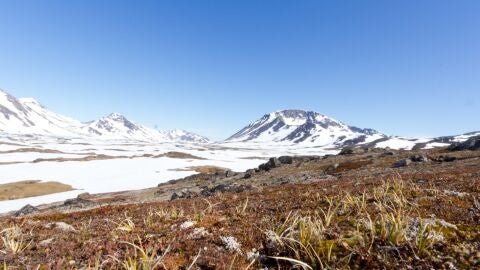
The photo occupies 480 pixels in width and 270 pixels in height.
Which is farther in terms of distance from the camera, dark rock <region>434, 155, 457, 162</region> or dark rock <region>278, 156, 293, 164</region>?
dark rock <region>278, 156, 293, 164</region>

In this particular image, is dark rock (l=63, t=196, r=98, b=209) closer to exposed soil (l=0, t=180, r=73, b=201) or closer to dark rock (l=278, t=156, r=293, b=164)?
exposed soil (l=0, t=180, r=73, b=201)

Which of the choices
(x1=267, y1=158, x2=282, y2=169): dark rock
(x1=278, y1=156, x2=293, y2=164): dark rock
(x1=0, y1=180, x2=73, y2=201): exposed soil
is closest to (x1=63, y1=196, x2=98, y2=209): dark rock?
(x1=0, y1=180, x2=73, y2=201): exposed soil

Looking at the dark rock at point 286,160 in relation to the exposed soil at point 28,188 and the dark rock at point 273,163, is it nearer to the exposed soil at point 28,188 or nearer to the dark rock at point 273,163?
the dark rock at point 273,163

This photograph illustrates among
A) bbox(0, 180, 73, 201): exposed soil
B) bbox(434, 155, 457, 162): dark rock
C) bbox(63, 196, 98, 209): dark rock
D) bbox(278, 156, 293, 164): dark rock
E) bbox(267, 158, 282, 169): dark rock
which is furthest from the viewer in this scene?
bbox(278, 156, 293, 164): dark rock

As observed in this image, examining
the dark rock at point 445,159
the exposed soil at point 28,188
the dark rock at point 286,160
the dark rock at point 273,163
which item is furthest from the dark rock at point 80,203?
the dark rock at point 445,159

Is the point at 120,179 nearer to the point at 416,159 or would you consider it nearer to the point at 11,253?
the point at 416,159

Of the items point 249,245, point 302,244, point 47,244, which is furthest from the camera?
point 47,244

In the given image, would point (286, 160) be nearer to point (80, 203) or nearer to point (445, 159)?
point (445, 159)

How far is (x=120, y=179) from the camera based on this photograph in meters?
94.6

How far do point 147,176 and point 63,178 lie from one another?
22.0 meters

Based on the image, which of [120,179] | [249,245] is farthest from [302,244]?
[120,179]

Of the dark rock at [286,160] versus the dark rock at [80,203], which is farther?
the dark rock at [286,160]

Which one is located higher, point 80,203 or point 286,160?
point 286,160

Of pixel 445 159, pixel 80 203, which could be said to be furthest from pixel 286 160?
pixel 80 203
